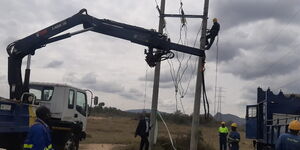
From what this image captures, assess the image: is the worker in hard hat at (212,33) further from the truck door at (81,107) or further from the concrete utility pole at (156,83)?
the truck door at (81,107)

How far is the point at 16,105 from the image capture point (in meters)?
11.2

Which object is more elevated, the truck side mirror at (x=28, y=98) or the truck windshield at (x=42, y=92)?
the truck windshield at (x=42, y=92)

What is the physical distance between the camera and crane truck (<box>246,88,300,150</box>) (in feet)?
47.1

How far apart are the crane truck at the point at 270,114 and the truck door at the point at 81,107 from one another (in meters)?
6.58

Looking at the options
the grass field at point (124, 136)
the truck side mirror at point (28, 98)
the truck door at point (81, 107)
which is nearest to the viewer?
the truck side mirror at point (28, 98)

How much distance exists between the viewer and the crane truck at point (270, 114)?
47.1ft

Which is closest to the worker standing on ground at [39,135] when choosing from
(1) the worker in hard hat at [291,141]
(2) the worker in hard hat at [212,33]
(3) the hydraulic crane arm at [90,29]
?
(1) the worker in hard hat at [291,141]

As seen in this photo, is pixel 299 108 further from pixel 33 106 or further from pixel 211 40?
pixel 33 106

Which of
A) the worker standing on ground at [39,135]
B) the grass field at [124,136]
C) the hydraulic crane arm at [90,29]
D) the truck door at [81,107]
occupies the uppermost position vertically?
the hydraulic crane arm at [90,29]

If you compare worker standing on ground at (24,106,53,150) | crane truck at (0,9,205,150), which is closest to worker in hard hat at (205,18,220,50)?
crane truck at (0,9,205,150)

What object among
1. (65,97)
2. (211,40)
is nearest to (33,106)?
(65,97)

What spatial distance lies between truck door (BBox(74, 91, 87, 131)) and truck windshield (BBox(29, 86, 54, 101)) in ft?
3.70

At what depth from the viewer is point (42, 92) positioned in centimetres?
1421

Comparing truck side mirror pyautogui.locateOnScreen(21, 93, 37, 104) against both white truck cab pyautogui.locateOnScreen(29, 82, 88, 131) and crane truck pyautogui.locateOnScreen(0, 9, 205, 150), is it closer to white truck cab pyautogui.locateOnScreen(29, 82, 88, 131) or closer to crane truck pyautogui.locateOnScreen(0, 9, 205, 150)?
crane truck pyautogui.locateOnScreen(0, 9, 205, 150)
